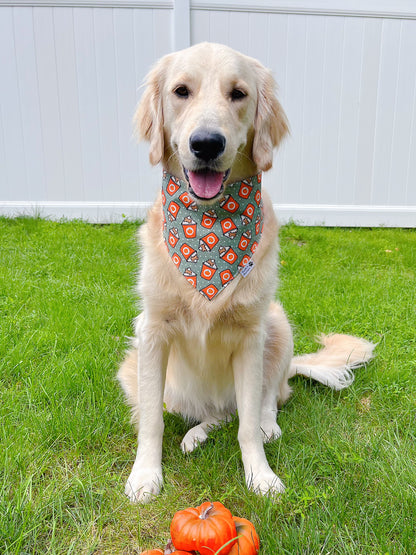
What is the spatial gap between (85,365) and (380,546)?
1498 mm

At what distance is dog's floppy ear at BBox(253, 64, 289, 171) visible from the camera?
190cm

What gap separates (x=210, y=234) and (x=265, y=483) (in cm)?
95

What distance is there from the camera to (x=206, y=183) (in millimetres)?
1715

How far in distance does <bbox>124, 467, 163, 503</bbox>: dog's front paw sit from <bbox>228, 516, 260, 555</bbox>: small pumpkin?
45cm

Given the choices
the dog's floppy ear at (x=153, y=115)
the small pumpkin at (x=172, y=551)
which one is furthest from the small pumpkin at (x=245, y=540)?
the dog's floppy ear at (x=153, y=115)

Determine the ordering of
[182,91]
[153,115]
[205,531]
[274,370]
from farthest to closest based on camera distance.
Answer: [274,370]
[153,115]
[182,91]
[205,531]

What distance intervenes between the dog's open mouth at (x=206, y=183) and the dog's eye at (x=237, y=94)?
0.31m

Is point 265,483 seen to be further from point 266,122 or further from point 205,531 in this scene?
point 266,122

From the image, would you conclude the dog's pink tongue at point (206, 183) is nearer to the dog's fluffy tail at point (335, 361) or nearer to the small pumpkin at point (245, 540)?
the small pumpkin at point (245, 540)

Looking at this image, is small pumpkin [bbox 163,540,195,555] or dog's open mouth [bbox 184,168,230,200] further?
dog's open mouth [bbox 184,168,230,200]

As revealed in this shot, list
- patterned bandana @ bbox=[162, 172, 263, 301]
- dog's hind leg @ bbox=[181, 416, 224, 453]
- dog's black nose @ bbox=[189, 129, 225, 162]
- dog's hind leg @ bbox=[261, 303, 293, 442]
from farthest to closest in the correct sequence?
dog's hind leg @ bbox=[261, 303, 293, 442] < dog's hind leg @ bbox=[181, 416, 224, 453] < patterned bandana @ bbox=[162, 172, 263, 301] < dog's black nose @ bbox=[189, 129, 225, 162]

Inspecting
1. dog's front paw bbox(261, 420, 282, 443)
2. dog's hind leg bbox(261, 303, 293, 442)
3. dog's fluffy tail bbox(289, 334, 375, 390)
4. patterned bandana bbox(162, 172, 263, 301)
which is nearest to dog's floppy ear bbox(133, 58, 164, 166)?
patterned bandana bbox(162, 172, 263, 301)

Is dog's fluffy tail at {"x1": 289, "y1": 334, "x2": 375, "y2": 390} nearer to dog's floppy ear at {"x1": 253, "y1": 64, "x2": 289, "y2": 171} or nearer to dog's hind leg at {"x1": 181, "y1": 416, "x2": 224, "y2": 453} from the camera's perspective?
dog's hind leg at {"x1": 181, "y1": 416, "x2": 224, "y2": 453}

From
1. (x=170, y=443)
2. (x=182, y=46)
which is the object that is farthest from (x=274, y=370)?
(x=182, y=46)
